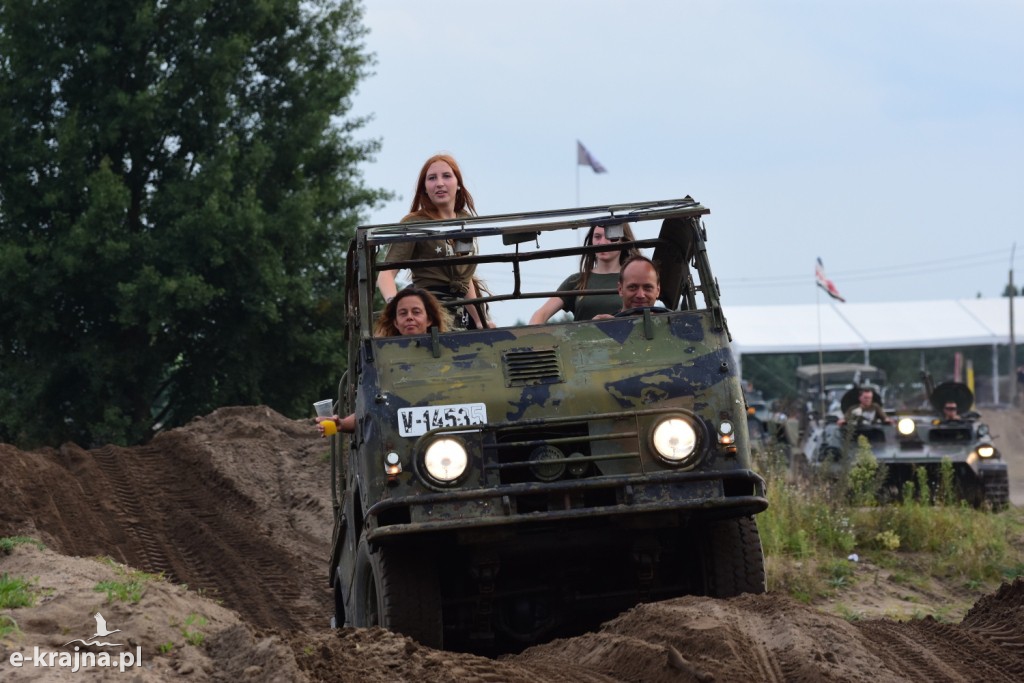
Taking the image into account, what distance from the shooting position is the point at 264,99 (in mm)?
26281

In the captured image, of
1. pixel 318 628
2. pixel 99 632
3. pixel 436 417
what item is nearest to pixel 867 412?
pixel 318 628

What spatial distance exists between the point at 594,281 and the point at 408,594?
7.08ft

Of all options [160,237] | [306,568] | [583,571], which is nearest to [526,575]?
[583,571]

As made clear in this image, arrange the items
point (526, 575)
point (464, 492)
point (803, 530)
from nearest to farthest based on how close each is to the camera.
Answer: point (464, 492) → point (526, 575) → point (803, 530)

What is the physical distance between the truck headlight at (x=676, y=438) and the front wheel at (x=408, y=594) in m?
1.22

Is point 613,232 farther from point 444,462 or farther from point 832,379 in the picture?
point 832,379

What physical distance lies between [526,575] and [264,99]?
1967 cm

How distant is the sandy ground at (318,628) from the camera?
607 centimetres

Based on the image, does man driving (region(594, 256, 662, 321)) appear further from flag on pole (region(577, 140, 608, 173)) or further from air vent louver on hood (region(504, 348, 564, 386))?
flag on pole (region(577, 140, 608, 173))

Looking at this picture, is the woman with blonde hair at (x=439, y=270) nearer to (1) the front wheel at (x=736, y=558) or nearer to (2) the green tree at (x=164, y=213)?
(1) the front wheel at (x=736, y=558)

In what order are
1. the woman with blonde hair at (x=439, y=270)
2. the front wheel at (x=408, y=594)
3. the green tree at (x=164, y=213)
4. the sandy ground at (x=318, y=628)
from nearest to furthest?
the sandy ground at (x=318, y=628)
the front wheel at (x=408, y=594)
the woman with blonde hair at (x=439, y=270)
the green tree at (x=164, y=213)

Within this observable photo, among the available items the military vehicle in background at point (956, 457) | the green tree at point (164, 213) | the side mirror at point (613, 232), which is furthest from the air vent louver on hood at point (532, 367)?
the green tree at point (164, 213)

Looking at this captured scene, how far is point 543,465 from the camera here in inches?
281

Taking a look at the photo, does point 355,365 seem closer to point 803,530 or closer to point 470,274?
point 470,274
